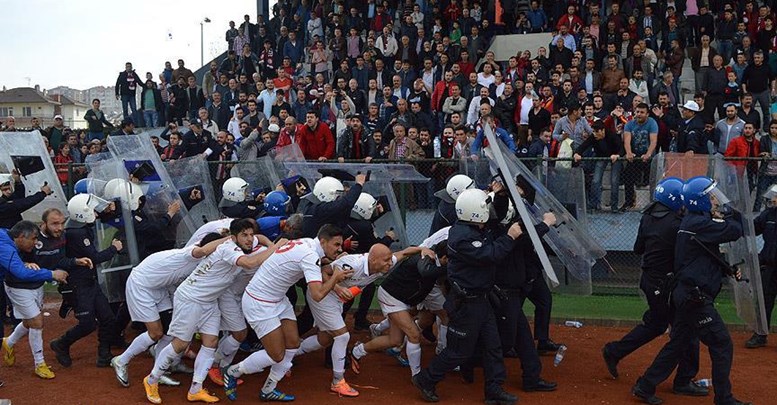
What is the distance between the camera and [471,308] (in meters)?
7.12

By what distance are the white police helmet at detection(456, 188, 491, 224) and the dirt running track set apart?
1.66 meters

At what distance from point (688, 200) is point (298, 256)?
335cm

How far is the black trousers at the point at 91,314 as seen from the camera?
27.4 feet

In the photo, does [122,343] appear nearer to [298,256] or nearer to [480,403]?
[298,256]

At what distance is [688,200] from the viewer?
700 cm

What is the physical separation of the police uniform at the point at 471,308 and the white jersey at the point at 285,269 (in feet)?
3.88

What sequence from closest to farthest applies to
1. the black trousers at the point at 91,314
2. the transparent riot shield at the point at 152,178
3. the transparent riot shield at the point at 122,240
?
the black trousers at the point at 91,314, the transparent riot shield at the point at 122,240, the transparent riot shield at the point at 152,178

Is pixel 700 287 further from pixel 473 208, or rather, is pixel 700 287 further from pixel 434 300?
pixel 434 300

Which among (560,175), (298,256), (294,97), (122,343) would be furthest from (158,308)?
(294,97)

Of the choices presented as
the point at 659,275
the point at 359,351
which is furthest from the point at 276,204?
the point at 659,275

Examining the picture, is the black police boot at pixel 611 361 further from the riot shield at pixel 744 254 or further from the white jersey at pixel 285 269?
the white jersey at pixel 285 269

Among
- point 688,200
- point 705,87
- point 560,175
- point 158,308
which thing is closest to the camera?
point 688,200

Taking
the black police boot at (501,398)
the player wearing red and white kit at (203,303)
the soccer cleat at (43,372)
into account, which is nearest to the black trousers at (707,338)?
the black police boot at (501,398)

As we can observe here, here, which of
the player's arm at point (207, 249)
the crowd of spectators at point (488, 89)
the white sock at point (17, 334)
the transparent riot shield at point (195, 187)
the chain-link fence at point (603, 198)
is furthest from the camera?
the crowd of spectators at point (488, 89)
